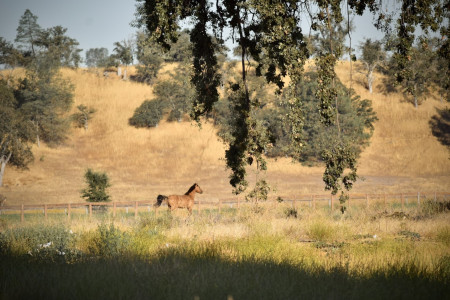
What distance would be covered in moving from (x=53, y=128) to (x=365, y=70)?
6383 centimetres

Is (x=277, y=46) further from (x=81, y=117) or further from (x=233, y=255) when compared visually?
(x=81, y=117)

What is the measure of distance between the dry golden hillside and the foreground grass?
117 ft

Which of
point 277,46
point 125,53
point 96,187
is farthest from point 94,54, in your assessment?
point 277,46

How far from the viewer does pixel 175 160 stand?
68.6m

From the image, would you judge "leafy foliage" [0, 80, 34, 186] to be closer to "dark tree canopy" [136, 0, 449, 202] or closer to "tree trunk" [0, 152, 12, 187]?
"tree trunk" [0, 152, 12, 187]

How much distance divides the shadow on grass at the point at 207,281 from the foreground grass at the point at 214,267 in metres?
0.02

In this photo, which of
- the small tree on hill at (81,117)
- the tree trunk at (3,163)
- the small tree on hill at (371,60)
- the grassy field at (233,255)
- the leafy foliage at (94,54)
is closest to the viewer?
the grassy field at (233,255)

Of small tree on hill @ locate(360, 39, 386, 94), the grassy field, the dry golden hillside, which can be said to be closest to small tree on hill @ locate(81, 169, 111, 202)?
the grassy field

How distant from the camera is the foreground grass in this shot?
23.0ft

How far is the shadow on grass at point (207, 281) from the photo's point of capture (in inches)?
269

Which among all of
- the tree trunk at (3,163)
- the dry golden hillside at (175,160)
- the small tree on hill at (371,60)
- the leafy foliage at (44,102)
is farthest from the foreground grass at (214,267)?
the small tree on hill at (371,60)

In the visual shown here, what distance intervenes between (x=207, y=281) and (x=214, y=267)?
1.19m

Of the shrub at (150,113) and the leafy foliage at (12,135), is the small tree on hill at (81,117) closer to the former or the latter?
the shrub at (150,113)

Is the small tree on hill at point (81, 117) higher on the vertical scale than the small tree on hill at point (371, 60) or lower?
lower
